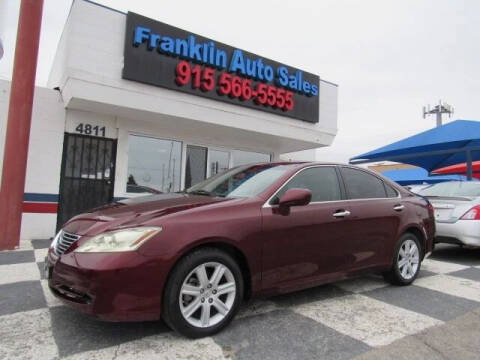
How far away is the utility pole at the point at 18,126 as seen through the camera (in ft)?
19.0

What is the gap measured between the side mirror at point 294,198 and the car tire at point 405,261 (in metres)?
1.74

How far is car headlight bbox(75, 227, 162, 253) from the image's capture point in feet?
8.17

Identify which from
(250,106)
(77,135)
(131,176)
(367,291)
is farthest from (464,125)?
(77,135)

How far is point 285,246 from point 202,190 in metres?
1.11

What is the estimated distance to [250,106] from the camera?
8.33 metres

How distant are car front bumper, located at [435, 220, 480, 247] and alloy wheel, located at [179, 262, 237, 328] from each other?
458 cm

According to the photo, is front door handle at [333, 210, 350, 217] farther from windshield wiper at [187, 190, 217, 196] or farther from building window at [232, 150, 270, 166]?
building window at [232, 150, 270, 166]

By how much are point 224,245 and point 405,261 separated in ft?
8.47

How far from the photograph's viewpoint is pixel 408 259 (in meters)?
4.35

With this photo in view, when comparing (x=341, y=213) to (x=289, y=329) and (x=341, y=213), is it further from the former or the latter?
(x=289, y=329)

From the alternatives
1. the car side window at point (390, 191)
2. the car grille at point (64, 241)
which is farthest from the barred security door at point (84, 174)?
the car side window at point (390, 191)

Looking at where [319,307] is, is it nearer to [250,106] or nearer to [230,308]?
[230,308]

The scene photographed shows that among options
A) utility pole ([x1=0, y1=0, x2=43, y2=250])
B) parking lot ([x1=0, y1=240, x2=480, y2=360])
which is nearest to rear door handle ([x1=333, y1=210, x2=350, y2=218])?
parking lot ([x1=0, y1=240, x2=480, y2=360])

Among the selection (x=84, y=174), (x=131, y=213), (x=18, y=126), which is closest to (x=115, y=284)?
(x=131, y=213)
